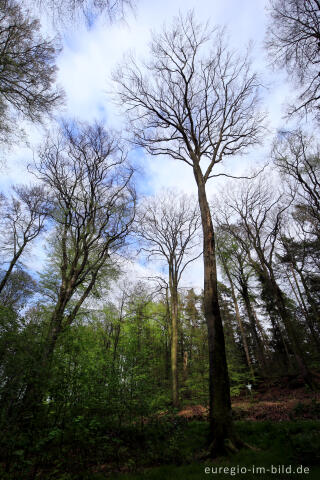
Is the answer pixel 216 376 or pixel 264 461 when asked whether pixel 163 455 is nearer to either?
pixel 216 376

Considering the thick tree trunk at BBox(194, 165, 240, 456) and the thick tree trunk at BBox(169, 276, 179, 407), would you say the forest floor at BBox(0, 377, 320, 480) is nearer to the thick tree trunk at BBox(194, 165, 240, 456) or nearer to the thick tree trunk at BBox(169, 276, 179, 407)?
the thick tree trunk at BBox(194, 165, 240, 456)

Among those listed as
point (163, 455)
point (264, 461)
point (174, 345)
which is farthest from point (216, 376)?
point (174, 345)

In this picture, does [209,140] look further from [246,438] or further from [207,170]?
[246,438]

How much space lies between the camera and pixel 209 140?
27.8ft

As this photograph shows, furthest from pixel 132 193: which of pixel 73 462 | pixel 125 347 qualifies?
pixel 73 462

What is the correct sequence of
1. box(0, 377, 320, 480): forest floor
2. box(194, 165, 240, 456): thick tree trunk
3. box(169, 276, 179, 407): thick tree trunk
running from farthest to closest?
box(169, 276, 179, 407): thick tree trunk → box(194, 165, 240, 456): thick tree trunk → box(0, 377, 320, 480): forest floor

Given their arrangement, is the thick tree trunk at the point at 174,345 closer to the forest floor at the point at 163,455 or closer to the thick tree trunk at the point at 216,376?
the forest floor at the point at 163,455

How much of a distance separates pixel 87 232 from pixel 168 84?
23.1ft

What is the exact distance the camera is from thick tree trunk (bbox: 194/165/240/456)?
3.83m

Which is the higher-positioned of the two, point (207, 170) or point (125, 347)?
point (207, 170)

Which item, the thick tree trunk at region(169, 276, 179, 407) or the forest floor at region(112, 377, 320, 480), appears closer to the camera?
the forest floor at region(112, 377, 320, 480)

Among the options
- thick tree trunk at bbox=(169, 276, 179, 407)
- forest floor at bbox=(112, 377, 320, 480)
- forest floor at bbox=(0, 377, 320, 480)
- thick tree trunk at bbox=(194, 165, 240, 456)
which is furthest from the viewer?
thick tree trunk at bbox=(169, 276, 179, 407)

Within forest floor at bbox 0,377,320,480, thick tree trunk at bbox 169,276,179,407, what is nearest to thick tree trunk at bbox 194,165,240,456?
forest floor at bbox 0,377,320,480

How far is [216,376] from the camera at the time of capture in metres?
4.30
